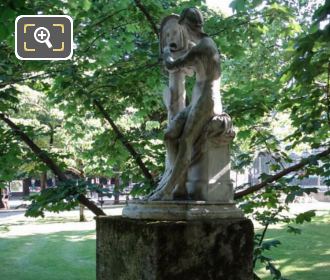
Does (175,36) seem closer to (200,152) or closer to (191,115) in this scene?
(191,115)

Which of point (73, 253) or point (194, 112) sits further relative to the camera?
point (73, 253)

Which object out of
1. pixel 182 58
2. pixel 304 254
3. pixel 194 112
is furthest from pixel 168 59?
pixel 304 254

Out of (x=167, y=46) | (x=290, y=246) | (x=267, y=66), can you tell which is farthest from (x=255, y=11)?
(x=290, y=246)

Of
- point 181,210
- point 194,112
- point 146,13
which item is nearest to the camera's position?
point 181,210

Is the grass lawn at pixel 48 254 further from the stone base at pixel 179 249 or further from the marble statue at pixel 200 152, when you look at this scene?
the marble statue at pixel 200 152

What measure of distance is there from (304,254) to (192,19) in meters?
11.5

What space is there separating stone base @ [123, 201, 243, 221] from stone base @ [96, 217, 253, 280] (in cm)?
6

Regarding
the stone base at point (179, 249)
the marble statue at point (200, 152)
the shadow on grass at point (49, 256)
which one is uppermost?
the marble statue at point (200, 152)

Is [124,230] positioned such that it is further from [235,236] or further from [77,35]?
[77,35]

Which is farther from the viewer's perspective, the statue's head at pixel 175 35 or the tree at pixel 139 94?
the tree at pixel 139 94

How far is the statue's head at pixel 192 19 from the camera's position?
12.5 ft

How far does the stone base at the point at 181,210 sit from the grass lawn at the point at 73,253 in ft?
27.0

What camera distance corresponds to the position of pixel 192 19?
3.82 metres

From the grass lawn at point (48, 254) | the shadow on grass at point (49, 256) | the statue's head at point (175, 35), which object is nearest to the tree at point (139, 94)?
the statue's head at point (175, 35)
